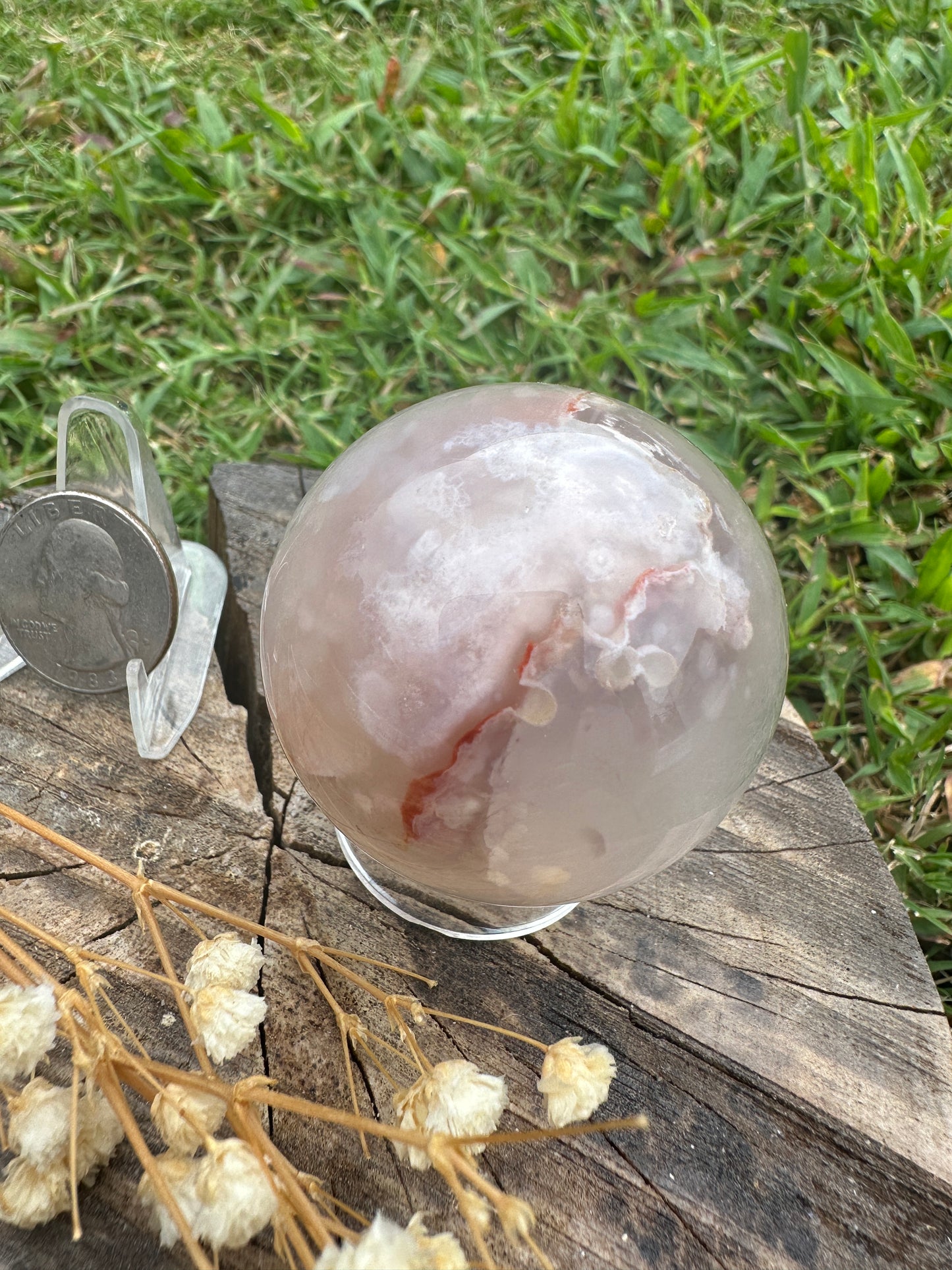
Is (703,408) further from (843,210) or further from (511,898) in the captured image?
(511,898)

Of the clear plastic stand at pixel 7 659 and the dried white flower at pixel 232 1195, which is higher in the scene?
the dried white flower at pixel 232 1195

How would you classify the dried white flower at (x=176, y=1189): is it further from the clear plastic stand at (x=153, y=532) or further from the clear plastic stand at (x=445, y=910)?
the clear plastic stand at (x=153, y=532)

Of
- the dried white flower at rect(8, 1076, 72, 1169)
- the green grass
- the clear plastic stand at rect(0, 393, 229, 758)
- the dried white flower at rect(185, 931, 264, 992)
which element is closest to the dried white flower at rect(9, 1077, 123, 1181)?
the dried white flower at rect(8, 1076, 72, 1169)

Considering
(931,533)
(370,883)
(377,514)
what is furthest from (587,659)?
(931,533)

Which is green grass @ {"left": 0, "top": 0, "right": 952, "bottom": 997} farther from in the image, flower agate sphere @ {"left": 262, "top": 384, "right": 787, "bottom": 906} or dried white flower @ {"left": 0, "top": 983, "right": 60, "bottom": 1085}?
dried white flower @ {"left": 0, "top": 983, "right": 60, "bottom": 1085}

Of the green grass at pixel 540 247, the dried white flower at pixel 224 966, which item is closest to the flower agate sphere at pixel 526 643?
the dried white flower at pixel 224 966

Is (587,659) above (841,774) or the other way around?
above

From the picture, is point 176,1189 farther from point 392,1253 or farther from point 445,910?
point 445,910
